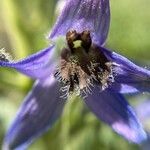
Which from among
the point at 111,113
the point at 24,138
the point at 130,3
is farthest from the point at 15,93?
the point at 130,3

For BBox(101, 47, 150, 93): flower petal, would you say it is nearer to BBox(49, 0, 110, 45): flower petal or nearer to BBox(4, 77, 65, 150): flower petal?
BBox(49, 0, 110, 45): flower petal

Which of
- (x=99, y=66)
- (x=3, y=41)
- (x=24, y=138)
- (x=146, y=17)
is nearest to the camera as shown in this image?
(x=99, y=66)

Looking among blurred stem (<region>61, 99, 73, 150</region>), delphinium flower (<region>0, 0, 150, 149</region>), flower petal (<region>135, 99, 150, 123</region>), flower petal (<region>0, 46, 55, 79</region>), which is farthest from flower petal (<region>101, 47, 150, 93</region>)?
flower petal (<region>135, 99, 150, 123</region>)

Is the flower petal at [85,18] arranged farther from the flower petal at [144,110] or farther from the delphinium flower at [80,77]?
the flower petal at [144,110]

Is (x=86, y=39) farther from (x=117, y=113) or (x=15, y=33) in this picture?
(x=15, y=33)

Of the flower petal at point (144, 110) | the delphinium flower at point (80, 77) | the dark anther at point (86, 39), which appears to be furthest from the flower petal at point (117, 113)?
the flower petal at point (144, 110)

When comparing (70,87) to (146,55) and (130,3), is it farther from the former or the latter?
(130,3)
